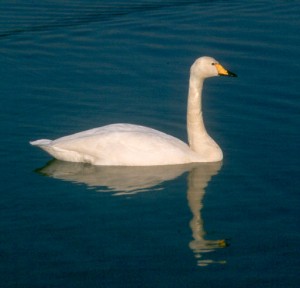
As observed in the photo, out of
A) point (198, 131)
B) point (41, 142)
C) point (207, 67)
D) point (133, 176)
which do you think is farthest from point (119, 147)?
point (207, 67)

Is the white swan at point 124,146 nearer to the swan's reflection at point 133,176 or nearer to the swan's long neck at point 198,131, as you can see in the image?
the swan's reflection at point 133,176

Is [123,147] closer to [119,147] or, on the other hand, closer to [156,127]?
[119,147]

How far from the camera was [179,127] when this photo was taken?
16500 millimetres

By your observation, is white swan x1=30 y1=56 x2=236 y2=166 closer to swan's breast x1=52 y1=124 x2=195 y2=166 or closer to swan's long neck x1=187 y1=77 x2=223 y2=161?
swan's breast x1=52 y1=124 x2=195 y2=166

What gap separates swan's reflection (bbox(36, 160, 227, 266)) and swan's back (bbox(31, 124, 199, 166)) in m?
0.11

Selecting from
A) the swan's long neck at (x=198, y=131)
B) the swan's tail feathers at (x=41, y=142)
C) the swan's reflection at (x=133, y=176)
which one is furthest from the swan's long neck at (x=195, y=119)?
A: the swan's tail feathers at (x=41, y=142)

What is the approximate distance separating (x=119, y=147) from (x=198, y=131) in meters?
1.27

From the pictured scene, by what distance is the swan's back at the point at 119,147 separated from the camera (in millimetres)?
14664

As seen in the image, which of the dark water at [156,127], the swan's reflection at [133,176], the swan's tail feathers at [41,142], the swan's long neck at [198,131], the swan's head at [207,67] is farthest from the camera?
the swan's long neck at [198,131]

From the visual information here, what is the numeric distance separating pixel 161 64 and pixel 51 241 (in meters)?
8.00

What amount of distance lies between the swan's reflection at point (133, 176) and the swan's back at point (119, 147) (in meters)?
0.11

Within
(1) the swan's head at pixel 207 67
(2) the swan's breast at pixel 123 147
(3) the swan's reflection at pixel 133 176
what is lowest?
(3) the swan's reflection at pixel 133 176

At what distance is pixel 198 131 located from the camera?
602 inches

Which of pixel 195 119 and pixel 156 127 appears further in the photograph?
pixel 156 127
